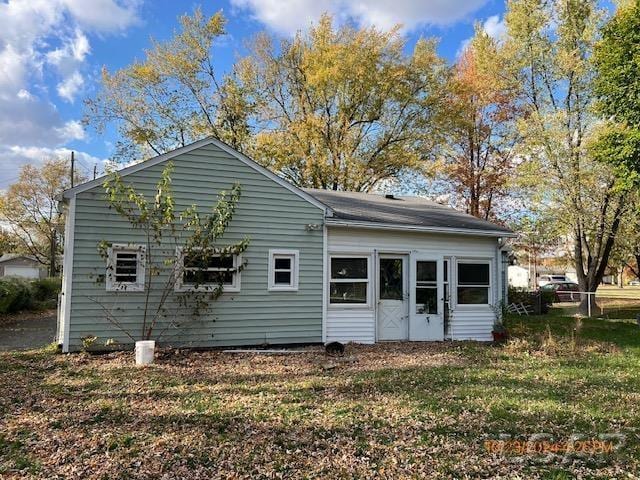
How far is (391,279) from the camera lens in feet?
35.7

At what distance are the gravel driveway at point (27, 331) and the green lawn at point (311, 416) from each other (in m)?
1.84

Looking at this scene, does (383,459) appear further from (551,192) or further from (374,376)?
(551,192)

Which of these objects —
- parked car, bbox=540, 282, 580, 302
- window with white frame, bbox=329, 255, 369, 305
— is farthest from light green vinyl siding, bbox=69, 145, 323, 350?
parked car, bbox=540, 282, 580, 302

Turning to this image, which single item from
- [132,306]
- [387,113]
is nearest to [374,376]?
[132,306]

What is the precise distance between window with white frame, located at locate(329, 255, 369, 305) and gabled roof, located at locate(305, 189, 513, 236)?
920 mm

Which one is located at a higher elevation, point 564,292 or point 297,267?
point 297,267

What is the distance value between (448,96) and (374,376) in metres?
19.3

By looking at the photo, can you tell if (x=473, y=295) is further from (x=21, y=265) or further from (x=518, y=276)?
(x=21, y=265)

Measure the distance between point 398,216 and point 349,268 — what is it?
1981mm

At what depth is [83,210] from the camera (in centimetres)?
859

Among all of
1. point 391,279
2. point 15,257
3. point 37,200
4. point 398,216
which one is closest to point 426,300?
point 391,279

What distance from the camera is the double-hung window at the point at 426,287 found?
1098 cm

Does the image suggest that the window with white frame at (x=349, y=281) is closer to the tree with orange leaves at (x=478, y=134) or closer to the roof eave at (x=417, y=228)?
the roof eave at (x=417, y=228)

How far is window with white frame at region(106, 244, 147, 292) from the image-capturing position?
344 inches
